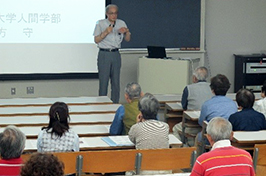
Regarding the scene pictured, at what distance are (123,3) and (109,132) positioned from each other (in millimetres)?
4797

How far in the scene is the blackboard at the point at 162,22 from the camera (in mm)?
9594

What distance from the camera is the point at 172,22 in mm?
9750

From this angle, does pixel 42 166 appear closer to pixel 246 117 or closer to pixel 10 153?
pixel 10 153

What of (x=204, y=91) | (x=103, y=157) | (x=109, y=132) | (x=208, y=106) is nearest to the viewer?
(x=103, y=157)

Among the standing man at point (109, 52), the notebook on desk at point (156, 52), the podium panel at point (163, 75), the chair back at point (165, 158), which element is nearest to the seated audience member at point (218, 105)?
the chair back at point (165, 158)

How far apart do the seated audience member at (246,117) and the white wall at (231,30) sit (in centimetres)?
508

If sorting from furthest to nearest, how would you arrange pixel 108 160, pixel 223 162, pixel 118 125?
1. pixel 118 125
2. pixel 108 160
3. pixel 223 162

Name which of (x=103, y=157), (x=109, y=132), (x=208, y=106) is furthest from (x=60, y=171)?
(x=208, y=106)

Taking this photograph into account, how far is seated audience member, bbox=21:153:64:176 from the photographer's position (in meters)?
2.29

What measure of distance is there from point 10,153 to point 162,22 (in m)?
6.61

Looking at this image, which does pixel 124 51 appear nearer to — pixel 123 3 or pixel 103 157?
pixel 123 3

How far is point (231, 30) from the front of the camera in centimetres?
1016

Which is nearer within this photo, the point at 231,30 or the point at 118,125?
the point at 118,125

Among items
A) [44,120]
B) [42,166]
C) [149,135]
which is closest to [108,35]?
[44,120]
